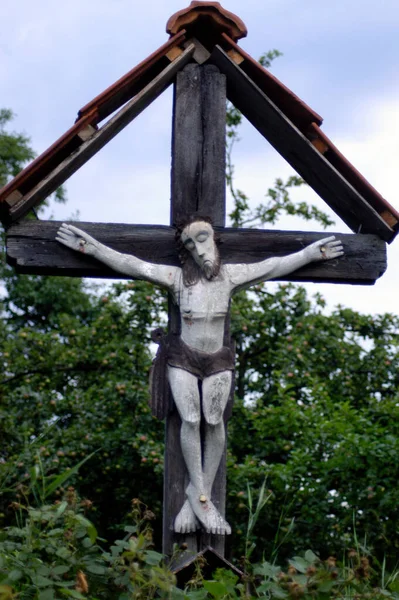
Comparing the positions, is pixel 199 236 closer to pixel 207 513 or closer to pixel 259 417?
pixel 207 513

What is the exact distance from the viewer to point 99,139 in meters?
5.43

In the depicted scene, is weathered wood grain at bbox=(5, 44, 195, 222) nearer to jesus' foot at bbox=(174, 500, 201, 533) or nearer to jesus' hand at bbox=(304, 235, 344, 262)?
jesus' hand at bbox=(304, 235, 344, 262)

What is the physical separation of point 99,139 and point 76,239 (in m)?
0.48

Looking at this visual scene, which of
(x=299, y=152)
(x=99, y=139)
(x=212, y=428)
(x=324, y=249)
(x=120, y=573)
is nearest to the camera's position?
(x=120, y=573)

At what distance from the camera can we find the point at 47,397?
11547 millimetres

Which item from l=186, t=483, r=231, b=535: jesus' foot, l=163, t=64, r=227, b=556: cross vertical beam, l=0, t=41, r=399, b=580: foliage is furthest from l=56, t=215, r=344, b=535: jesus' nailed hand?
l=0, t=41, r=399, b=580: foliage

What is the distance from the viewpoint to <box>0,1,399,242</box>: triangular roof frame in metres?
5.42

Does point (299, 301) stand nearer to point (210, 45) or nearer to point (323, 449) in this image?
point (323, 449)

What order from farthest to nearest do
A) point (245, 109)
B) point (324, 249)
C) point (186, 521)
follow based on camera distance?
point (245, 109) < point (324, 249) < point (186, 521)

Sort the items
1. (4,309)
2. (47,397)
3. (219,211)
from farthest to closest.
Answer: (4,309) < (47,397) < (219,211)

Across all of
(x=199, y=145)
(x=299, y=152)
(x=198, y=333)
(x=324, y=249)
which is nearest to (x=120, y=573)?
(x=198, y=333)

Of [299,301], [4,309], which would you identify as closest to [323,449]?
[299,301]

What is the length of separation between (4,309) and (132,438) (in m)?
9.16

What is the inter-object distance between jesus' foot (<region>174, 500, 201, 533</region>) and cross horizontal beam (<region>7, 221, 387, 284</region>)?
116cm
